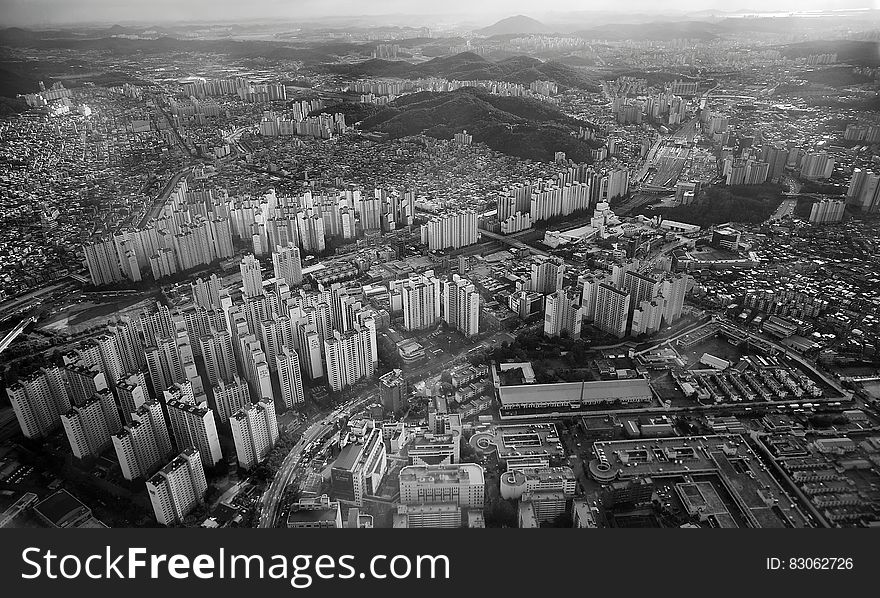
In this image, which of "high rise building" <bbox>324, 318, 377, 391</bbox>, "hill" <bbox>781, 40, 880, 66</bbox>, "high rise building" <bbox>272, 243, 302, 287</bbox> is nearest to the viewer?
"high rise building" <bbox>324, 318, 377, 391</bbox>

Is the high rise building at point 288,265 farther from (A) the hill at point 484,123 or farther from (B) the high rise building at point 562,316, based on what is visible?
(A) the hill at point 484,123

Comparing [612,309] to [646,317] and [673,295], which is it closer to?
[646,317]

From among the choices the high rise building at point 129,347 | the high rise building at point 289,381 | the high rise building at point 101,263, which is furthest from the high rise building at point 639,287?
the high rise building at point 101,263

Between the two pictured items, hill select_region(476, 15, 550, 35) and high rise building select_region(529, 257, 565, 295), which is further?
hill select_region(476, 15, 550, 35)

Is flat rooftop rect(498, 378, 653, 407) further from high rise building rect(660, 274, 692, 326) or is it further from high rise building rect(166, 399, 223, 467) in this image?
high rise building rect(166, 399, 223, 467)

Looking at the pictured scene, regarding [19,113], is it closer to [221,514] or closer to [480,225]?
[221,514]

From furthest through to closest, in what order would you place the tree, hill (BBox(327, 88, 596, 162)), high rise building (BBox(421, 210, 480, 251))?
hill (BBox(327, 88, 596, 162)) → high rise building (BBox(421, 210, 480, 251)) → the tree

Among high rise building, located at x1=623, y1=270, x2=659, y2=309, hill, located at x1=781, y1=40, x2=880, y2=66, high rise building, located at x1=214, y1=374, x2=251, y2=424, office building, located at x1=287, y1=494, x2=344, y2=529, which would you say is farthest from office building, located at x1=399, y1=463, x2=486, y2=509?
hill, located at x1=781, y1=40, x2=880, y2=66
